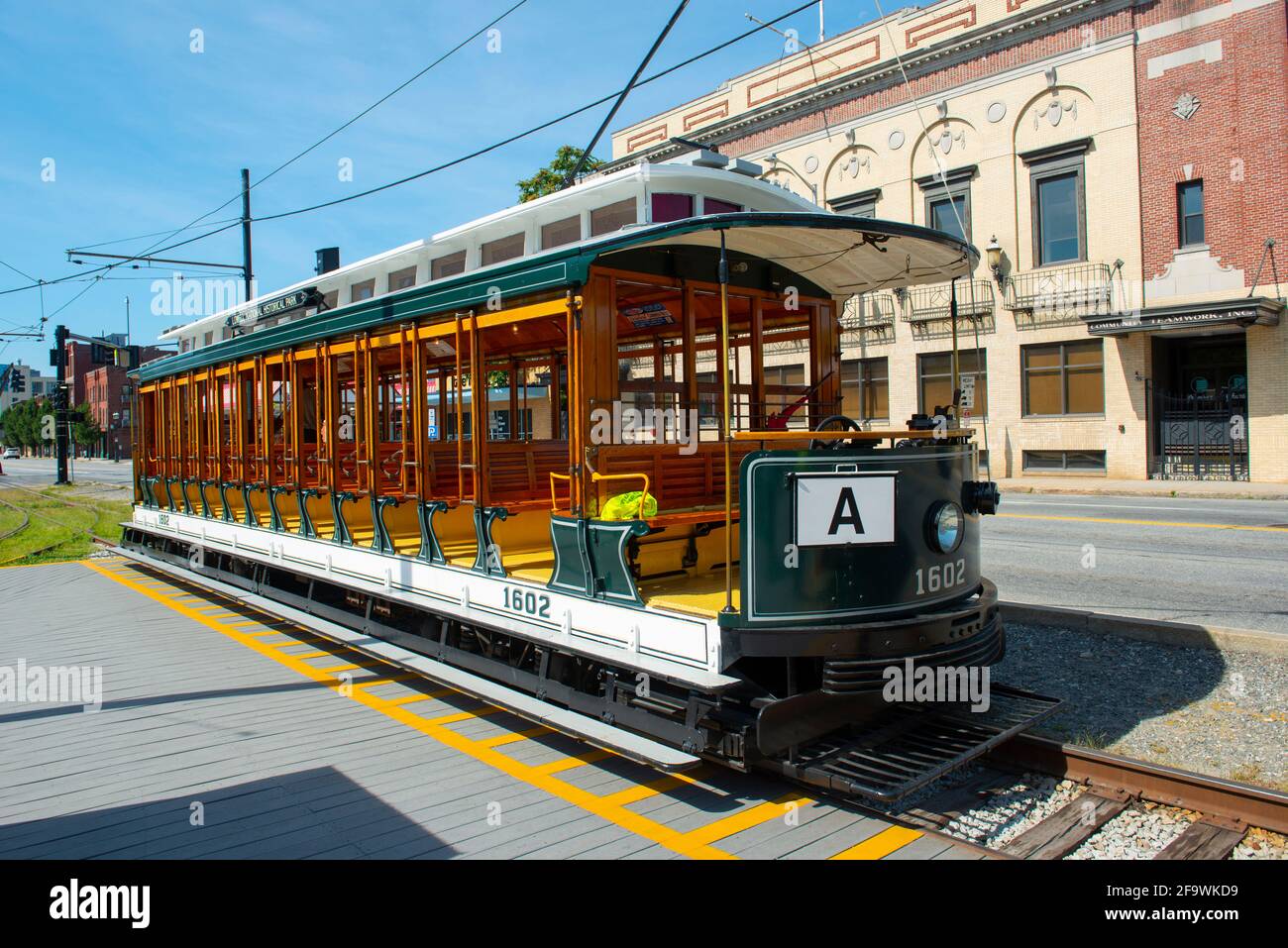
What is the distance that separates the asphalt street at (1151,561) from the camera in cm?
850

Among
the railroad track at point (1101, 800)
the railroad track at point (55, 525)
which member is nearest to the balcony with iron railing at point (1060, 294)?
the railroad track at point (1101, 800)

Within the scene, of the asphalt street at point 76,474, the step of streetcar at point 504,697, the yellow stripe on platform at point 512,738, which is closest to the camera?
the step of streetcar at point 504,697

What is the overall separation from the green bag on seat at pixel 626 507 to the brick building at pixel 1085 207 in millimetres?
16177

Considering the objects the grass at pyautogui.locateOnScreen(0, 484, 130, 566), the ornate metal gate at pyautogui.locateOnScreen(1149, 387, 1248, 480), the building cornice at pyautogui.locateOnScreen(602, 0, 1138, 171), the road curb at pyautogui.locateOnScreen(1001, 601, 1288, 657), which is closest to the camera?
the road curb at pyautogui.locateOnScreen(1001, 601, 1288, 657)

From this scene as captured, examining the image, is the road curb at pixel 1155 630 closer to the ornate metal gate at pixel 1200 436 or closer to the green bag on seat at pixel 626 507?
the green bag on seat at pixel 626 507

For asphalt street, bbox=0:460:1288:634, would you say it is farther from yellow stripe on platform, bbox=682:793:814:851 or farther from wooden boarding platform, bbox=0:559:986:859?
wooden boarding platform, bbox=0:559:986:859

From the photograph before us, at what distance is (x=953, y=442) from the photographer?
5.48 metres

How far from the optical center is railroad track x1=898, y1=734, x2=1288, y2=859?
407 cm

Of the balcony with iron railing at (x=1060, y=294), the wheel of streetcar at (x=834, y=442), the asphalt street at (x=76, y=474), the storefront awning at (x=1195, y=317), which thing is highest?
the balcony with iron railing at (x=1060, y=294)

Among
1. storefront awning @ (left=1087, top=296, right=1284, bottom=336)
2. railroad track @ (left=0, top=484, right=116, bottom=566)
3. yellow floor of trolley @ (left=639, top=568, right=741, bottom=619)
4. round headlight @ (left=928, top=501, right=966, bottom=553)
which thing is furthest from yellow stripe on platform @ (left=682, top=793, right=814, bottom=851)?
storefront awning @ (left=1087, top=296, right=1284, bottom=336)

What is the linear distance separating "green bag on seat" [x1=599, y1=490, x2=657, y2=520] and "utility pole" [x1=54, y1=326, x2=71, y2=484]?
31.6 meters

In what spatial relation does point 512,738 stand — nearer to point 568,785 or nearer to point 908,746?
point 568,785

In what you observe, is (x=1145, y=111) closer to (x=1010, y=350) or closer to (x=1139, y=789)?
(x=1010, y=350)

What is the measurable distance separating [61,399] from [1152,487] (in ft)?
120
